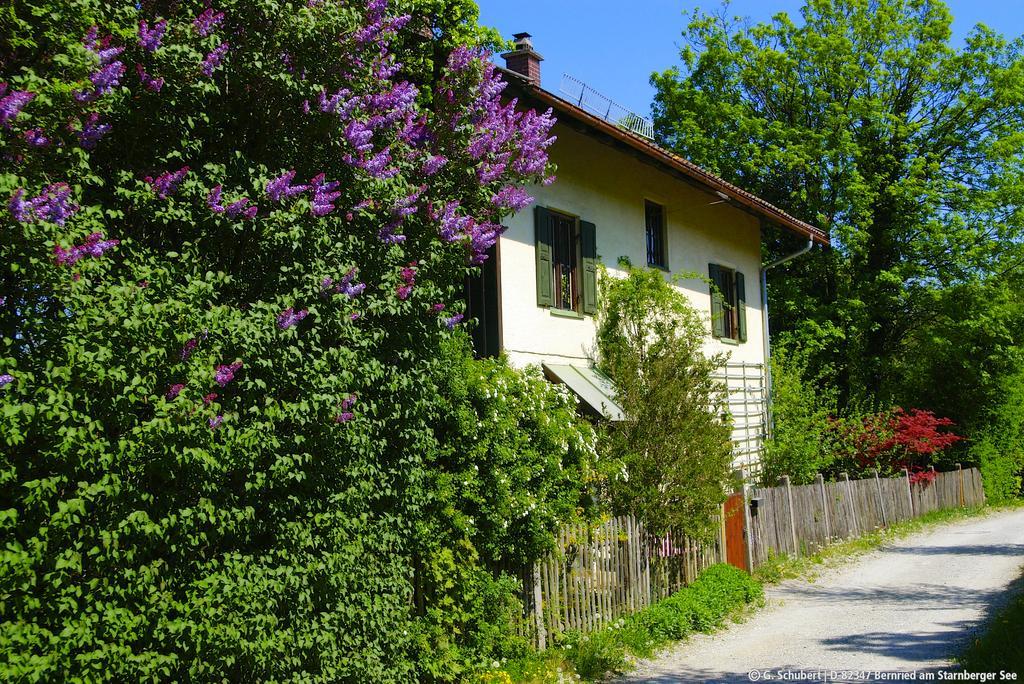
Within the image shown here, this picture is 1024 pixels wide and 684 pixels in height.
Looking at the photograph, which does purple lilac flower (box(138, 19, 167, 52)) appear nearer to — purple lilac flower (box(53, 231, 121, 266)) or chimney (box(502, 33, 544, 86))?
purple lilac flower (box(53, 231, 121, 266))

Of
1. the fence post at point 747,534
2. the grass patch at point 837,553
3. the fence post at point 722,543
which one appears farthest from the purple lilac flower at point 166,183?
the grass patch at point 837,553

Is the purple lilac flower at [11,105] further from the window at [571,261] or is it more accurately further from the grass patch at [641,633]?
the window at [571,261]

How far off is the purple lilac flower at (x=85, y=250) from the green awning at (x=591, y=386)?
7.78 metres

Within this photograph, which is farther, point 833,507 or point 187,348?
point 833,507

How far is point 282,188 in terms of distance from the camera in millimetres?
6234

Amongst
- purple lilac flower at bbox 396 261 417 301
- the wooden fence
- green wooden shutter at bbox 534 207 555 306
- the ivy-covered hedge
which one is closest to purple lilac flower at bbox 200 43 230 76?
the ivy-covered hedge

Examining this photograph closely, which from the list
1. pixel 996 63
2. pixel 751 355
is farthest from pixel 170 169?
pixel 996 63

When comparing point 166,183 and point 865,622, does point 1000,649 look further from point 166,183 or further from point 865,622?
point 166,183

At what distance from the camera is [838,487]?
19281 millimetres

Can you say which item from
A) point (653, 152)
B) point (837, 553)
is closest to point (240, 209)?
point (653, 152)

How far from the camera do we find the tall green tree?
1089 inches

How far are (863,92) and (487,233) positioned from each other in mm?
24591

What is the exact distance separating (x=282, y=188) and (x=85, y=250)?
147 cm

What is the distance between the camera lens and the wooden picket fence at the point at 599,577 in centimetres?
957
